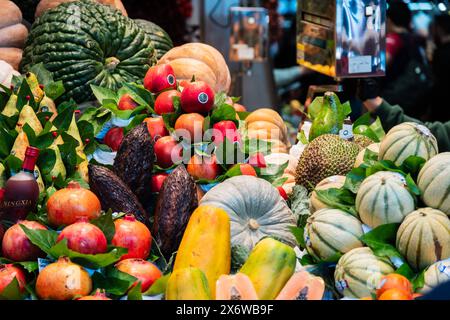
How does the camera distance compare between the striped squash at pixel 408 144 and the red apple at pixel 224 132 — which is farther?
the red apple at pixel 224 132

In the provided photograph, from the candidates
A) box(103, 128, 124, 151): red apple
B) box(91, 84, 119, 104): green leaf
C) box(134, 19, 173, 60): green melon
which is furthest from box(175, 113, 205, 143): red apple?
box(134, 19, 173, 60): green melon

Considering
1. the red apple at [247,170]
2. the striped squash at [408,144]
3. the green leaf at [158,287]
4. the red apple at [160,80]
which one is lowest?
the green leaf at [158,287]

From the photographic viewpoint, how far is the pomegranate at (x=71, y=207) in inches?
81.7

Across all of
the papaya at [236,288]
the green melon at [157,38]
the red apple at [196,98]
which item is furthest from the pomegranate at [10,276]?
the green melon at [157,38]

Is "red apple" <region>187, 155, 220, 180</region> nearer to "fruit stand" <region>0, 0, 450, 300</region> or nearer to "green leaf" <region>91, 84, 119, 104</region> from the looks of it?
"fruit stand" <region>0, 0, 450, 300</region>

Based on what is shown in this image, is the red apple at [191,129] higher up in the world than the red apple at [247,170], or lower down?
higher up

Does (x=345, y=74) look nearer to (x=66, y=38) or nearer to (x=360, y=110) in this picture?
(x=66, y=38)

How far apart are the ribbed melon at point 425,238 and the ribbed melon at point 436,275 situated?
Answer: 34 millimetres

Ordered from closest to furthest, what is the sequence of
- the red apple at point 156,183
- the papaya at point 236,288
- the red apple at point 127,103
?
the papaya at point 236,288
the red apple at point 156,183
the red apple at point 127,103

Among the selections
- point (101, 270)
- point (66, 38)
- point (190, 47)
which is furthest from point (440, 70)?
point (101, 270)

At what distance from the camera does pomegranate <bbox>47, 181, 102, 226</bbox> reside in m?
2.07

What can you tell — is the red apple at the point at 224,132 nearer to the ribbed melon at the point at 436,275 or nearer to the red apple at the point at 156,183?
the red apple at the point at 156,183

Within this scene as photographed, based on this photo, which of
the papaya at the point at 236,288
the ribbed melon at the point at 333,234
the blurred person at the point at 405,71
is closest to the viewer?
the papaya at the point at 236,288

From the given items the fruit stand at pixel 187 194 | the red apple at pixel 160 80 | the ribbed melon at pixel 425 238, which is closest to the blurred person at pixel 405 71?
the fruit stand at pixel 187 194
